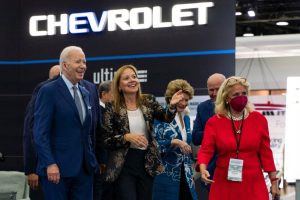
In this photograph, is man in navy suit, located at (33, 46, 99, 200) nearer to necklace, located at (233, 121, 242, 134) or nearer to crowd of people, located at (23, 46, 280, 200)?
crowd of people, located at (23, 46, 280, 200)

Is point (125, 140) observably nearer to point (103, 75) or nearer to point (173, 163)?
point (173, 163)

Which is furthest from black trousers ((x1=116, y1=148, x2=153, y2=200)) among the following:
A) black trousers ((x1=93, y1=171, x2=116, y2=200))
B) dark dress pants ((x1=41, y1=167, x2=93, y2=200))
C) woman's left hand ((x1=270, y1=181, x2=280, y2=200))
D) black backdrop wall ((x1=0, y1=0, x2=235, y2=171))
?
black backdrop wall ((x1=0, y1=0, x2=235, y2=171))

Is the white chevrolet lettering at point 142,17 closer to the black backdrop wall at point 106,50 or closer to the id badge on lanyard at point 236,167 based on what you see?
the black backdrop wall at point 106,50

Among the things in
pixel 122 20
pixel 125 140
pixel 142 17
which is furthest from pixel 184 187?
pixel 122 20

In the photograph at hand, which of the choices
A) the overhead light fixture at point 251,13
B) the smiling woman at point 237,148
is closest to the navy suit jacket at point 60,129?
the smiling woman at point 237,148

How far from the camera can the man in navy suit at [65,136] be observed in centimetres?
388

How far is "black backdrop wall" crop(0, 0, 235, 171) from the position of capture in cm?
662

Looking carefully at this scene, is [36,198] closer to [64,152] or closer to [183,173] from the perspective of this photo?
[183,173]

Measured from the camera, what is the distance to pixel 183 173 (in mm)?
4844

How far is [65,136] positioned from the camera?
3.95m

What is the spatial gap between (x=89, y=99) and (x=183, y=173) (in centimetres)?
112

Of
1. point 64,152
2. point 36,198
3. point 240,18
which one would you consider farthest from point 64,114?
point 240,18

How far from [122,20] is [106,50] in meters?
0.42

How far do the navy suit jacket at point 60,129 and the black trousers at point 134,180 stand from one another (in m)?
0.35
